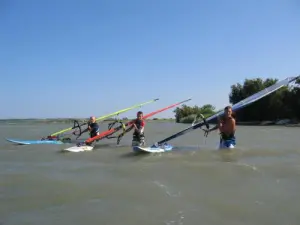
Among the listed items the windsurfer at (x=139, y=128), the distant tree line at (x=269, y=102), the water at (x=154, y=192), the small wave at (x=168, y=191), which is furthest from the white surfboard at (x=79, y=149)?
the distant tree line at (x=269, y=102)

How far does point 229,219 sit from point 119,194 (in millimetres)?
2189

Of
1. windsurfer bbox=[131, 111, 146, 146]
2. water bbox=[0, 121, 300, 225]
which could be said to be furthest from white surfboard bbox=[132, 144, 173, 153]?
water bbox=[0, 121, 300, 225]

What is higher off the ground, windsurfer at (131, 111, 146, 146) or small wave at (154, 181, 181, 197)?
windsurfer at (131, 111, 146, 146)

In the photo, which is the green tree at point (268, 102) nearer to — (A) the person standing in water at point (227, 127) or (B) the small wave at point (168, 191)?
(A) the person standing in water at point (227, 127)

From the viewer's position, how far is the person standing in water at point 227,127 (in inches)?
469

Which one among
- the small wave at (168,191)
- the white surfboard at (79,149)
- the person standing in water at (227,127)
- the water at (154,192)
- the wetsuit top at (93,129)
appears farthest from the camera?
the wetsuit top at (93,129)

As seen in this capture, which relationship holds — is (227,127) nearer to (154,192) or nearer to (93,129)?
(154,192)

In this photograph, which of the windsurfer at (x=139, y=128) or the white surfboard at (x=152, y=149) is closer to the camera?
the white surfboard at (x=152, y=149)

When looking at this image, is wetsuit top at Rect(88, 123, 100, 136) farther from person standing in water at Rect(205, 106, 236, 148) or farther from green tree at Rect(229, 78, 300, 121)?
green tree at Rect(229, 78, 300, 121)

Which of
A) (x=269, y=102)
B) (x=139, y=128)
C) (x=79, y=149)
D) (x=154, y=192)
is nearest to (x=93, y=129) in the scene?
(x=79, y=149)

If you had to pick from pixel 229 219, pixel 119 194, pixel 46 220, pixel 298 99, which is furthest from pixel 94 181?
pixel 298 99

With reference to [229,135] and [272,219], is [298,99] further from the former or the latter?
[272,219]

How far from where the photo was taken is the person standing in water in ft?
39.1

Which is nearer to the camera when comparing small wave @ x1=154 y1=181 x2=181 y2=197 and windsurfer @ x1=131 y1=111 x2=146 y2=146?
small wave @ x1=154 y1=181 x2=181 y2=197
